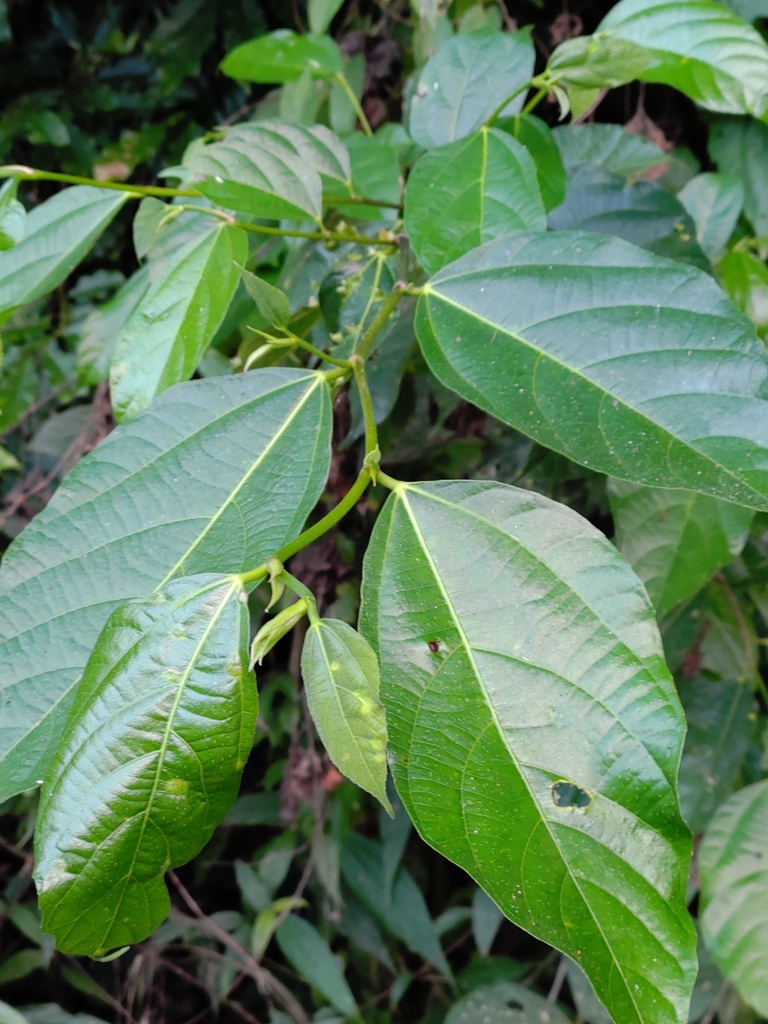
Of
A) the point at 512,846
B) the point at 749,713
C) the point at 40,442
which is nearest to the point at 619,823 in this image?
the point at 512,846

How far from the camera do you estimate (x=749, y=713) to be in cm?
78

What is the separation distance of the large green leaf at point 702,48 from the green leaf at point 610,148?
0.21ft

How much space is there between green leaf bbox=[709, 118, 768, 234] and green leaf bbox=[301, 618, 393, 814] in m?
0.77

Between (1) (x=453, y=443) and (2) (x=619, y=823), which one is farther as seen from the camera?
(1) (x=453, y=443)

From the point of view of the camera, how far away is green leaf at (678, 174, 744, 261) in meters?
0.71

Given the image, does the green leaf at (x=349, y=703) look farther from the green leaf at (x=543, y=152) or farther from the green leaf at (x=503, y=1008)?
the green leaf at (x=503, y=1008)

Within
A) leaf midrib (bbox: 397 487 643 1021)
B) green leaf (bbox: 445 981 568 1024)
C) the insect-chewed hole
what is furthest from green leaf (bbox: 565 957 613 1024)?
leaf midrib (bbox: 397 487 643 1021)

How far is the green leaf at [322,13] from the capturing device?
816 mm

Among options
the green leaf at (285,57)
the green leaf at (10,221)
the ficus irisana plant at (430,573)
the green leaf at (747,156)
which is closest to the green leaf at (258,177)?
the ficus irisana plant at (430,573)

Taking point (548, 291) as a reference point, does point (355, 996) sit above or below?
below

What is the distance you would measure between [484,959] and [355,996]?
11.0 inches

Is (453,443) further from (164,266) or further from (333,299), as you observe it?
(164,266)

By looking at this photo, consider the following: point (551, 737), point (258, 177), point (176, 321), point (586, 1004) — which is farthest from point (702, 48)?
point (586, 1004)

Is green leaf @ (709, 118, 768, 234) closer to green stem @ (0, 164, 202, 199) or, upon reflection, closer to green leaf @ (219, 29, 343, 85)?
green leaf @ (219, 29, 343, 85)
